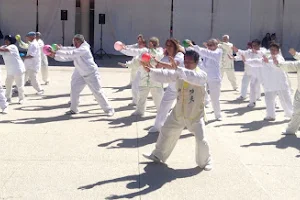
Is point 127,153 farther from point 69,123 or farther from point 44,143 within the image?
point 69,123

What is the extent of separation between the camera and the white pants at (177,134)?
586 cm

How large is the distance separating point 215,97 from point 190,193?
3.95 meters

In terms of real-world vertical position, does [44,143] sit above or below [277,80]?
below

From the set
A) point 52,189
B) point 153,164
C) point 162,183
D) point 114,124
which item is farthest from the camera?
point 114,124

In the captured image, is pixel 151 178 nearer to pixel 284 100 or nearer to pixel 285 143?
pixel 285 143

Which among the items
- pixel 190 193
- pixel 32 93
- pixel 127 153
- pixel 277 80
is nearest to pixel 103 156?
pixel 127 153

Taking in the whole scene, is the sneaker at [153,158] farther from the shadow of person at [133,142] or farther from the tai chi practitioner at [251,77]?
the tai chi practitioner at [251,77]

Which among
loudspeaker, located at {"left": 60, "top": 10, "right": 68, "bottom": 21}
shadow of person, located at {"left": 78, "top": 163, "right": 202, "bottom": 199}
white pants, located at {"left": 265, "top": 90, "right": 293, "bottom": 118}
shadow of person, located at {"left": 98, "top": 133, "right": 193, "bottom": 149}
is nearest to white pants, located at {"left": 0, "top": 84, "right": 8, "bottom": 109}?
shadow of person, located at {"left": 98, "top": 133, "right": 193, "bottom": 149}

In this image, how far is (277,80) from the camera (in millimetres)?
8953

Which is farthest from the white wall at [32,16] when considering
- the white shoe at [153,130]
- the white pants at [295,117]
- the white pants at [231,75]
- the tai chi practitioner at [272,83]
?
the white pants at [295,117]

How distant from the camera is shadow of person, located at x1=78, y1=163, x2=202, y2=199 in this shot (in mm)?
5242

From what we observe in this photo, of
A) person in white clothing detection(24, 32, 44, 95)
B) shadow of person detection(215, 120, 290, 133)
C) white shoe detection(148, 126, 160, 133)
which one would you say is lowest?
shadow of person detection(215, 120, 290, 133)

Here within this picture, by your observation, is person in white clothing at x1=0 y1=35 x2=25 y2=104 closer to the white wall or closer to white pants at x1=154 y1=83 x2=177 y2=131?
white pants at x1=154 y1=83 x2=177 y2=131

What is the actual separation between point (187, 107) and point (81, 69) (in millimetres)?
3728
